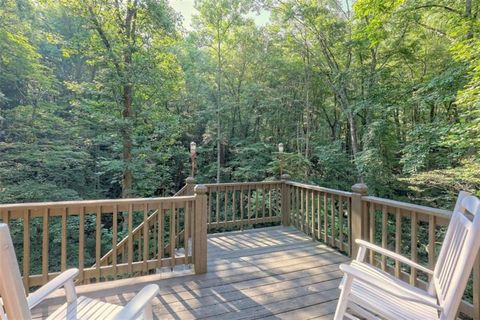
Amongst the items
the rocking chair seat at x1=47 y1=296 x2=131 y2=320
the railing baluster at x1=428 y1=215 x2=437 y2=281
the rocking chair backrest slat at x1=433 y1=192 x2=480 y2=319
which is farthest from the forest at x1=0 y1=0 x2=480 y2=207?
the rocking chair seat at x1=47 y1=296 x2=131 y2=320

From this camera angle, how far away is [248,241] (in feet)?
13.3

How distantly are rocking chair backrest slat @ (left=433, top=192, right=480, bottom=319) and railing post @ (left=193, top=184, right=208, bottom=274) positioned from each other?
204 cm

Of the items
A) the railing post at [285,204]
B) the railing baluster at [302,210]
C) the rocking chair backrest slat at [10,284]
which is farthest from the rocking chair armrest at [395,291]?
the railing post at [285,204]

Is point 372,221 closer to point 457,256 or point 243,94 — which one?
point 457,256

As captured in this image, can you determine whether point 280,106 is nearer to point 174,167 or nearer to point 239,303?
point 174,167

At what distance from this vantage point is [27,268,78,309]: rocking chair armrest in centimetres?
126

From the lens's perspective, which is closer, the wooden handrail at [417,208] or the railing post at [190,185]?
the wooden handrail at [417,208]

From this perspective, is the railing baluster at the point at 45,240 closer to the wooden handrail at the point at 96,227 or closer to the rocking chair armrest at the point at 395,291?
the wooden handrail at the point at 96,227

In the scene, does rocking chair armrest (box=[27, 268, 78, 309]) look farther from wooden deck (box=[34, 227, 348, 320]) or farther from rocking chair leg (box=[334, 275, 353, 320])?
rocking chair leg (box=[334, 275, 353, 320])

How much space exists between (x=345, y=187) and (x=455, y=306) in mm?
8185

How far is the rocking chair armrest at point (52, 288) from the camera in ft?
4.14

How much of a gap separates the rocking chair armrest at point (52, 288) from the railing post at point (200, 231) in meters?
1.43

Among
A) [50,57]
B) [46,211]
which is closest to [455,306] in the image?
[46,211]

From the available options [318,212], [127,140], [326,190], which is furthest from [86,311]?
[127,140]
